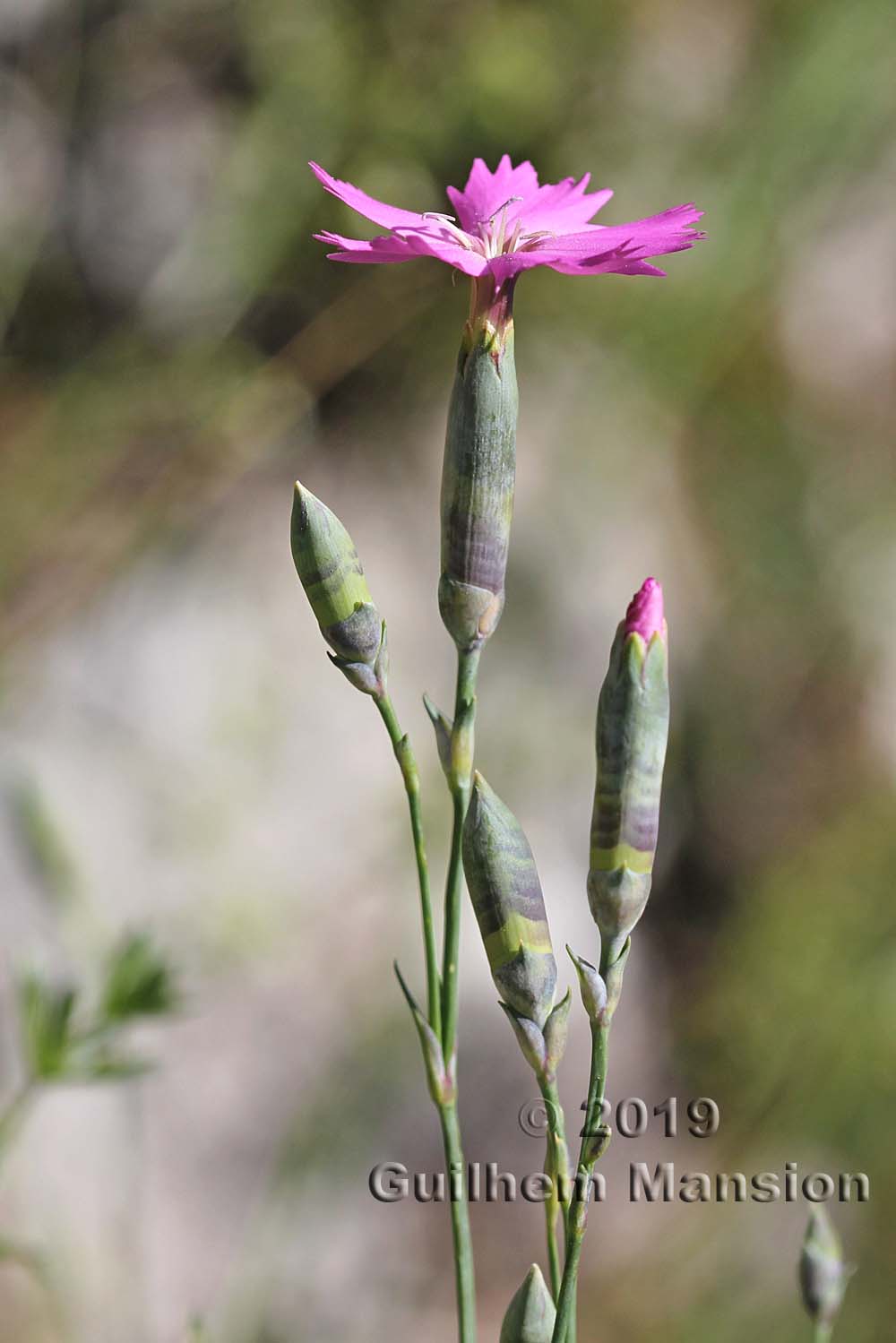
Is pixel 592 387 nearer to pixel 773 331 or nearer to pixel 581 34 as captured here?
pixel 773 331

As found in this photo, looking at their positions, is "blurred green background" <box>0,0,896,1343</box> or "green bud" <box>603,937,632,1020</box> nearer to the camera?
"green bud" <box>603,937,632,1020</box>

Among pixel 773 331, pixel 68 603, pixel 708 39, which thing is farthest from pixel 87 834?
pixel 708 39

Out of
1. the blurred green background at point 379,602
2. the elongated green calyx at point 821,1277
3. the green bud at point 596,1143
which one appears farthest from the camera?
the blurred green background at point 379,602

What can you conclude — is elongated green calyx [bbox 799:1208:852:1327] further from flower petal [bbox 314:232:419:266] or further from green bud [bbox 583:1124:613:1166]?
flower petal [bbox 314:232:419:266]

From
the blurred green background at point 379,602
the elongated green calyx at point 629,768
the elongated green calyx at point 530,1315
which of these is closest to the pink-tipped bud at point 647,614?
the elongated green calyx at point 629,768

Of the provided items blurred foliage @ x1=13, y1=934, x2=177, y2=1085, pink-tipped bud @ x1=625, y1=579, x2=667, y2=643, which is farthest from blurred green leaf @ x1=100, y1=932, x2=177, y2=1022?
pink-tipped bud @ x1=625, y1=579, x2=667, y2=643

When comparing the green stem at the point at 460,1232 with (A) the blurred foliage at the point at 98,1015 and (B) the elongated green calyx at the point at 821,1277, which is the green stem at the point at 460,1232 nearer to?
(B) the elongated green calyx at the point at 821,1277

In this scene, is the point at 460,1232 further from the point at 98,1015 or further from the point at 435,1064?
the point at 98,1015
